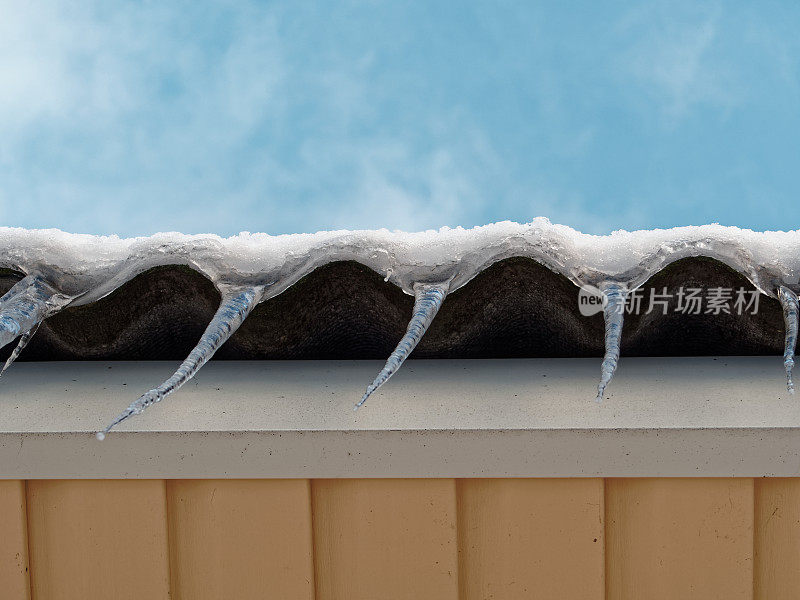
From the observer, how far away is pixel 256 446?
2.31 feet

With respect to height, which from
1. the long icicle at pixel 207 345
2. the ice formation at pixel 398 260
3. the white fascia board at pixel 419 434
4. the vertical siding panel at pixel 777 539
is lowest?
the vertical siding panel at pixel 777 539

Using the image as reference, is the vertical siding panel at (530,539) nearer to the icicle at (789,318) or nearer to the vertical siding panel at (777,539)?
the vertical siding panel at (777,539)

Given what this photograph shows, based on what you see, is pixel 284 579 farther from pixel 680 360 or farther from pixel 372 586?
pixel 680 360

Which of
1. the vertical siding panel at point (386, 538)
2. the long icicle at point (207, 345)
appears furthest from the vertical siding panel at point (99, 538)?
the vertical siding panel at point (386, 538)

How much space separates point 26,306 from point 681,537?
3.02ft

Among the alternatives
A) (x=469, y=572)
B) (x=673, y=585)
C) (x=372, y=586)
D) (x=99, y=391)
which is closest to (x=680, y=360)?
(x=673, y=585)

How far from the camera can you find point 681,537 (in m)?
0.73

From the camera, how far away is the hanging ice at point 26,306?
0.81 m

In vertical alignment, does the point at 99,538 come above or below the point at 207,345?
below

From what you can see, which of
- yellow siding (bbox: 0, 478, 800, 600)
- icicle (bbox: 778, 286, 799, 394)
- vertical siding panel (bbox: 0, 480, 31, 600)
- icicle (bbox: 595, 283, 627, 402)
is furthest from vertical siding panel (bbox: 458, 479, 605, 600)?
vertical siding panel (bbox: 0, 480, 31, 600)

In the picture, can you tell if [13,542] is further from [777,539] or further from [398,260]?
[777,539]

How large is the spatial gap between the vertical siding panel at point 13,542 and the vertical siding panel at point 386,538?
1.24 ft

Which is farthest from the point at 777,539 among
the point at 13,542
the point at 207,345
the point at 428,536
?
the point at 13,542

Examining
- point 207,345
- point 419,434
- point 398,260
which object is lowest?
point 419,434
